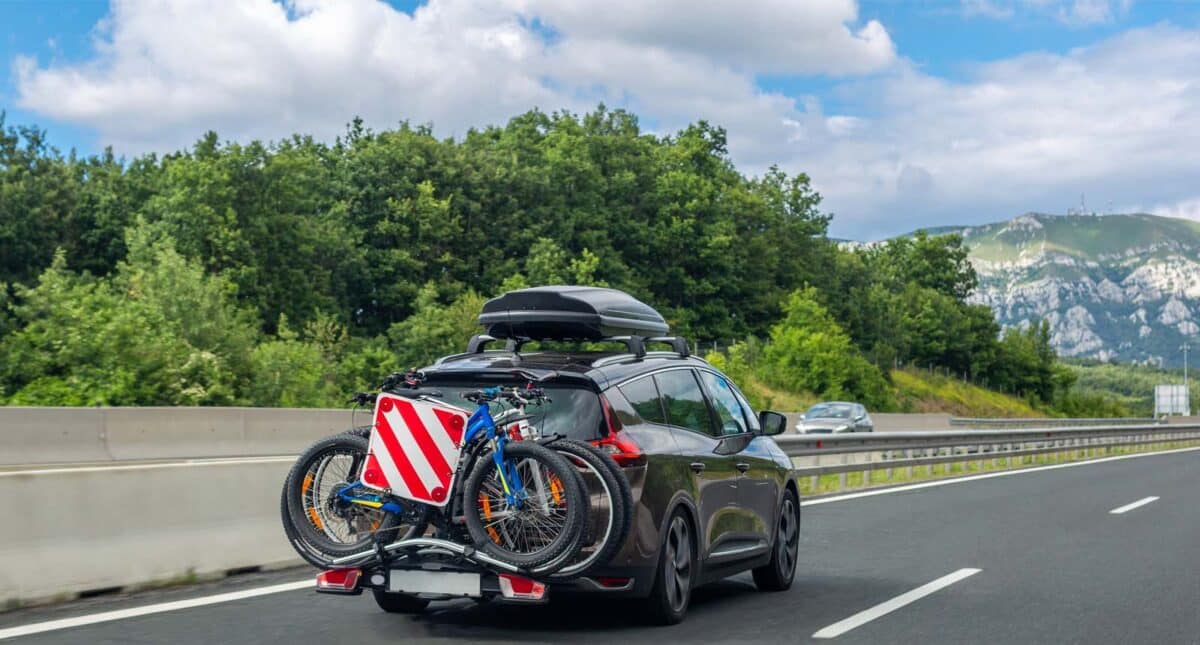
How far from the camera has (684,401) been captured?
8844 mm

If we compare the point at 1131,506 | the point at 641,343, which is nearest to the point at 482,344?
the point at 641,343

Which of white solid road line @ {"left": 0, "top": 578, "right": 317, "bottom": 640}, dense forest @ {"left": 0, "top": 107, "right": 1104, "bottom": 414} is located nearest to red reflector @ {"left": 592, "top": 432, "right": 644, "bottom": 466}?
white solid road line @ {"left": 0, "top": 578, "right": 317, "bottom": 640}

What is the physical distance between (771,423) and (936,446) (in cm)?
1807

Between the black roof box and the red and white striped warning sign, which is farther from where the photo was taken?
the black roof box

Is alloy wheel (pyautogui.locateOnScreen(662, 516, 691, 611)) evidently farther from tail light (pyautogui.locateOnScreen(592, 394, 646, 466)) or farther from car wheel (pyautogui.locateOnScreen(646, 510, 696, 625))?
tail light (pyautogui.locateOnScreen(592, 394, 646, 466))

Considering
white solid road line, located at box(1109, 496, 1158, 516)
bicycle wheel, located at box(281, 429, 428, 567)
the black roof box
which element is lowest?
white solid road line, located at box(1109, 496, 1158, 516)

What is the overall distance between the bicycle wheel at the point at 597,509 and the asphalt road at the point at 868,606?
0.58 m

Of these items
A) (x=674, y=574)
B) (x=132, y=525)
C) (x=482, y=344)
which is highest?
(x=482, y=344)

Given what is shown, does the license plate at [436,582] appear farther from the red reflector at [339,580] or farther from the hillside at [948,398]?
the hillside at [948,398]

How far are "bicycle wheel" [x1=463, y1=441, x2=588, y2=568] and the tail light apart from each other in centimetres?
41

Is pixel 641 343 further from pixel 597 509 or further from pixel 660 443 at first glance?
pixel 597 509

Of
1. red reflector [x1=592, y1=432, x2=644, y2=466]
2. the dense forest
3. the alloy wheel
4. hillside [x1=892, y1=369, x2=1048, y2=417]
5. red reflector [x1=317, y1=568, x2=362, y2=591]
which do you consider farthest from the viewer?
hillside [x1=892, y1=369, x2=1048, y2=417]

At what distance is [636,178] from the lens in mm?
102875

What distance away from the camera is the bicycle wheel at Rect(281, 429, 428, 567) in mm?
7637
